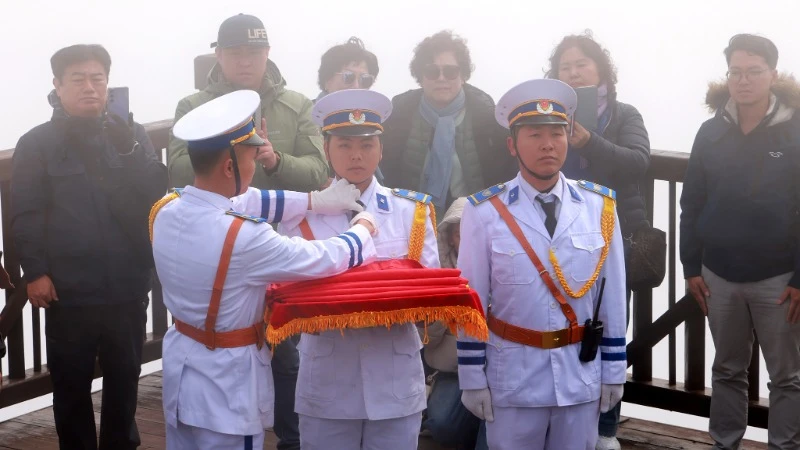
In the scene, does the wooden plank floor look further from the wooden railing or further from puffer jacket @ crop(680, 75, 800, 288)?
puffer jacket @ crop(680, 75, 800, 288)

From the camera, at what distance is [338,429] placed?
3564 mm

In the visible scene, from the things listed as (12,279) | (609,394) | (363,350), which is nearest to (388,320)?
(363,350)

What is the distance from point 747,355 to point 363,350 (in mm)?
1889

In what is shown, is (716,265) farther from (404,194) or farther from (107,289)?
(107,289)

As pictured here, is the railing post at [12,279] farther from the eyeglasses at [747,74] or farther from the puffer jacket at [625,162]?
the eyeglasses at [747,74]

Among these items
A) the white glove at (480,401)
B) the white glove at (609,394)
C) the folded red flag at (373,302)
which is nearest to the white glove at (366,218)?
the folded red flag at (373,302)

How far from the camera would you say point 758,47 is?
4.49m

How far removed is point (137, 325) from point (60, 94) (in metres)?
0.94

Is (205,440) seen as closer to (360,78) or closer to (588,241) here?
(588,241)

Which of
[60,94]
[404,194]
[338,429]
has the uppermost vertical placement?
[60,94]

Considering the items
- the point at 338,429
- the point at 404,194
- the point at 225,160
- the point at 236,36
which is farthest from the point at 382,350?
the point at 236,36

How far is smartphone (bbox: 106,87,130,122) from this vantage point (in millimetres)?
4559

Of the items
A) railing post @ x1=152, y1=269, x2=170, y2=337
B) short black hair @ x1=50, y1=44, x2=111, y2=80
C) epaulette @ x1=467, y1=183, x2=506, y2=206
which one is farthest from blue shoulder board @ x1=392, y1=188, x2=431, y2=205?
railing post @ x1=152, y1=269, x2=170, y2=337

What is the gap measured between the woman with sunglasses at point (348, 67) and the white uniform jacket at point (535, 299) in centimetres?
166
